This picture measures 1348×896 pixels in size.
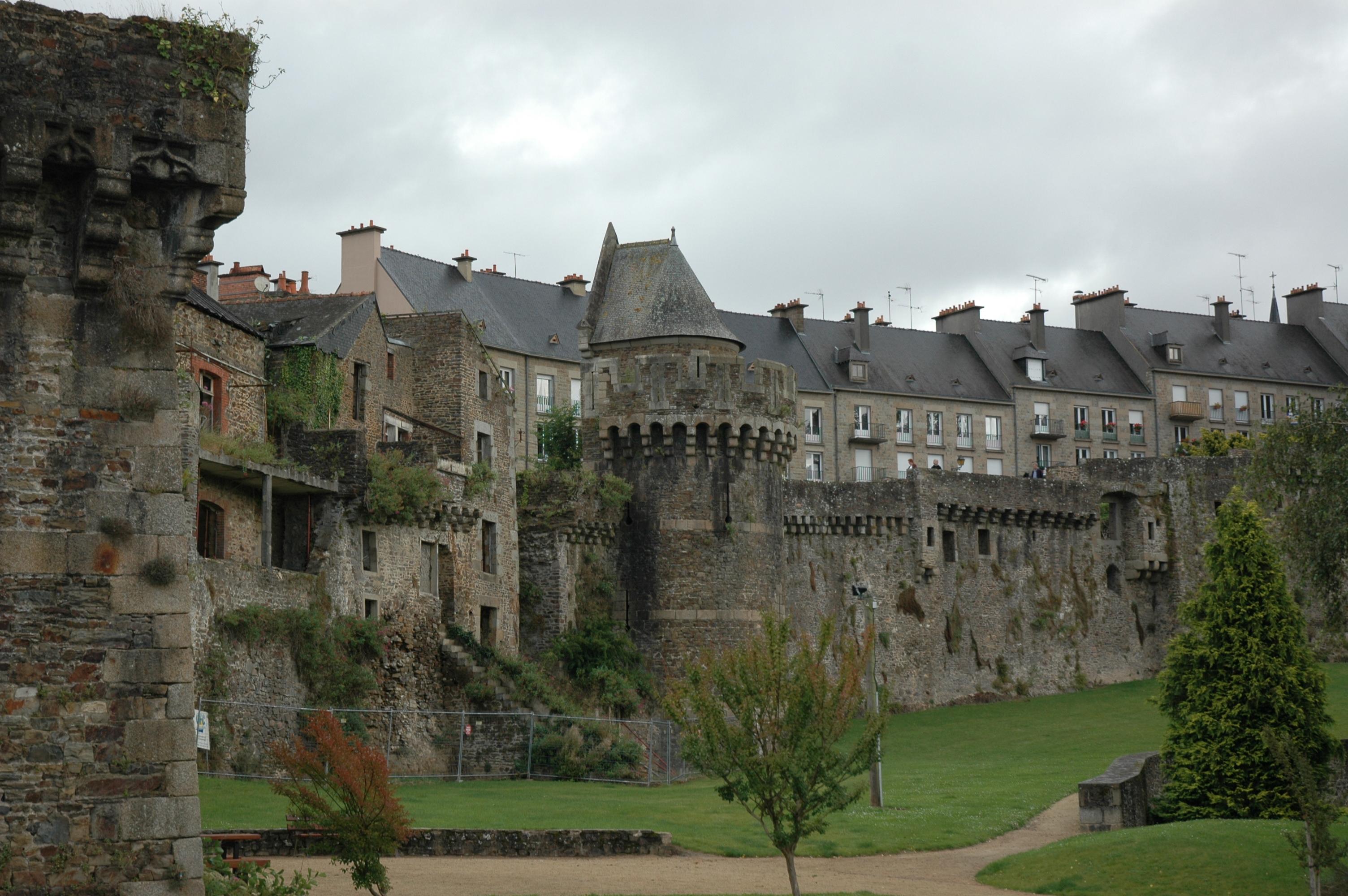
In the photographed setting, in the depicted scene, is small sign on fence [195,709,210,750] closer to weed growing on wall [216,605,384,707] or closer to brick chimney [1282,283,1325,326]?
weed growing on wall [216,605,384,707]

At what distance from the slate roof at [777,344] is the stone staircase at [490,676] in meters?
34.9

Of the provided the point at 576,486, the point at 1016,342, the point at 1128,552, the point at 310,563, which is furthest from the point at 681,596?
the point at 1016,342

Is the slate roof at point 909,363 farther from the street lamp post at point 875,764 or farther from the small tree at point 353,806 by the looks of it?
the small tree at point 353,806

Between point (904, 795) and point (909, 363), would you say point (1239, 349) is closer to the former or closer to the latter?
point (909, 363)

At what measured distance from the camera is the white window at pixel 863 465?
236 ft

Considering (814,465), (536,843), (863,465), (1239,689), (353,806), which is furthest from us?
(863,465)

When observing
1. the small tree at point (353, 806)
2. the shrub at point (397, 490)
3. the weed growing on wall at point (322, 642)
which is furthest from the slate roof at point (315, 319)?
the small tree at point (353, 806)

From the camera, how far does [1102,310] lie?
80.3 metres

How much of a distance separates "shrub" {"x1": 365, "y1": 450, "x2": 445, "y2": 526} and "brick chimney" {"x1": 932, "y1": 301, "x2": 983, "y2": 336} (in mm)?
46529

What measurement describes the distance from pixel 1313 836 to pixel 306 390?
912 inches

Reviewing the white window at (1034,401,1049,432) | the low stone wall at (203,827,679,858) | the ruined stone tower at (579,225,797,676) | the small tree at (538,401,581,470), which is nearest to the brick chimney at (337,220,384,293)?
the small tree at (538,401,581,470)

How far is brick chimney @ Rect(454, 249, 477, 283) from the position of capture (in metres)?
65.3

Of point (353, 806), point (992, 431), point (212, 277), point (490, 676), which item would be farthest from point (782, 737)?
point (992, 431)

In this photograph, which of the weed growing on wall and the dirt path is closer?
the dirt path
